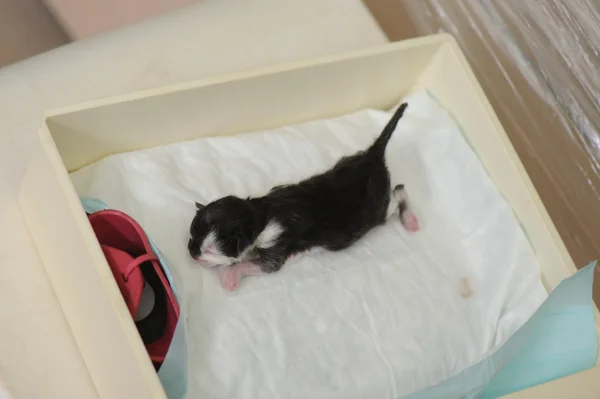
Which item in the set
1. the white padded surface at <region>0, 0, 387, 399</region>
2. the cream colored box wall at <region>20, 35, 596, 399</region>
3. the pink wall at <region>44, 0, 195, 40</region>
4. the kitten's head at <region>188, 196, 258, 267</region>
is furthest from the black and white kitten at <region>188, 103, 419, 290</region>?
the pink wall at <region>44, 0, 195, 40</region>

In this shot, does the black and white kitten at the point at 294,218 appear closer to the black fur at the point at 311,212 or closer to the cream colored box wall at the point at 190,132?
the black fur at the point at 311,212

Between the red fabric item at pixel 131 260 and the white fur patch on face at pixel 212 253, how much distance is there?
7 cm

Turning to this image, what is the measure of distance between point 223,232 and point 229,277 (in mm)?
99

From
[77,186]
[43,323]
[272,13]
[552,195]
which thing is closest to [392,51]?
[272,13]

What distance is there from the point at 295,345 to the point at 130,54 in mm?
601

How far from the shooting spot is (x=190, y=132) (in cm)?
107

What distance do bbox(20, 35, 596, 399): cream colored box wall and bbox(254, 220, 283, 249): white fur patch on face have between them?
228 mm

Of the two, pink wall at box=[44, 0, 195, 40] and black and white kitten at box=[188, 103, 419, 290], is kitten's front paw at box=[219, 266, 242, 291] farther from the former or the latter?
pink wall at box=[44, 0, 195, 40]

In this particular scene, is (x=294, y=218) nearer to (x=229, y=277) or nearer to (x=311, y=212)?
(x=311, y=212)

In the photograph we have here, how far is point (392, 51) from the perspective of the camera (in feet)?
3.66

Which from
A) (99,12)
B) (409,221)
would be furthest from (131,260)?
(99,12)

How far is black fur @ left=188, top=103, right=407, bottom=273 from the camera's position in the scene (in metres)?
0.91

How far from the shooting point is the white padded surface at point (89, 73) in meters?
0.86

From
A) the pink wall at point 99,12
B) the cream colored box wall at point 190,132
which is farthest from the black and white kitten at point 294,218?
the pink wall at point 99,12
